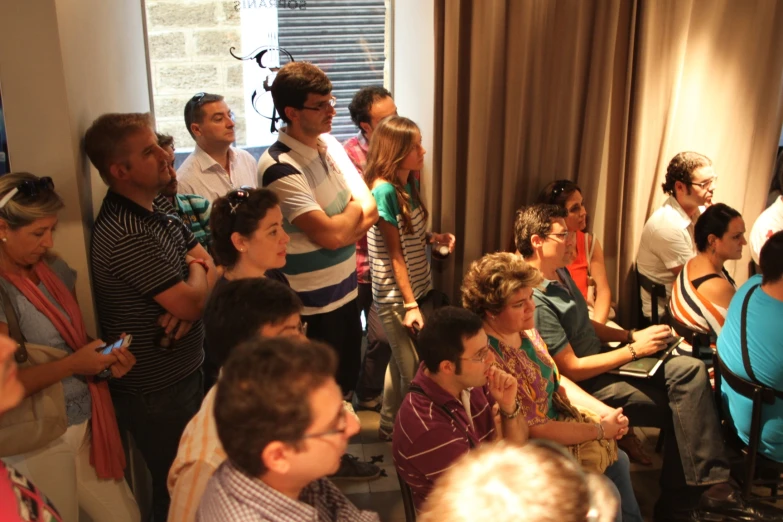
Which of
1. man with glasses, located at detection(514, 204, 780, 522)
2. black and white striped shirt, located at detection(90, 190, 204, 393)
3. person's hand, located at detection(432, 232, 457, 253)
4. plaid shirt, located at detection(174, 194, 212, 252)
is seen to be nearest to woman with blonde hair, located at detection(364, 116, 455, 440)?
person's hand, located at detection(432, 232, 457, 253)

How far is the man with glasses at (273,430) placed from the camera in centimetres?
115

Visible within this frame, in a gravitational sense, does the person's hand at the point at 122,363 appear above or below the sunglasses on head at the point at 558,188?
below

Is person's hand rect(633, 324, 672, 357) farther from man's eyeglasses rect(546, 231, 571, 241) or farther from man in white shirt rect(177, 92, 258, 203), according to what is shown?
man in white shirt rect(177, 92, 258, 203)

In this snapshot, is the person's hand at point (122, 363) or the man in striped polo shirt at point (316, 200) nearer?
the person's hand at point (122, 363)

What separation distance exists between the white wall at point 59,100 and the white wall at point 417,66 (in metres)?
1.51

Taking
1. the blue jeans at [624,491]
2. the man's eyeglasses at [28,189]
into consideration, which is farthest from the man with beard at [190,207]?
the blue jeans at [624,491]

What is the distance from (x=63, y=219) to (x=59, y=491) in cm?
81

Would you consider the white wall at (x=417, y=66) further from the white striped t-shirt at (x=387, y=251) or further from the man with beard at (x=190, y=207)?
the man with beard at (x=190, y=207)

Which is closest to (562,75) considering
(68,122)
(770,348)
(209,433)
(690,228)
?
(690,228)

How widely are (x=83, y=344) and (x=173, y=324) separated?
0.87ft

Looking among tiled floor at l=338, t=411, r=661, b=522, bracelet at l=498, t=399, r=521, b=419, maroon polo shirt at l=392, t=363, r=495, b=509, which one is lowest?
tiled floor at l=338, t=411, r=661, b=522

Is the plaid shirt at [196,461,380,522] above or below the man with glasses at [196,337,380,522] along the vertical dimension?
below

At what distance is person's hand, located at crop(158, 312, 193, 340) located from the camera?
227 cm

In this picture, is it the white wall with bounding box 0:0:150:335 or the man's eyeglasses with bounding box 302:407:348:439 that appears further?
the white wall with bounding box 0:0:150:335
